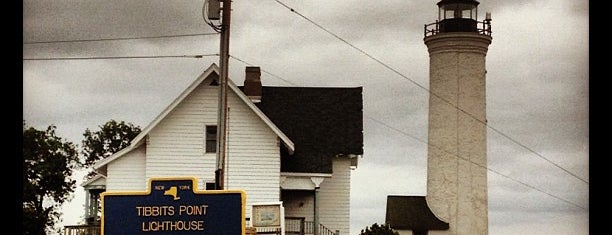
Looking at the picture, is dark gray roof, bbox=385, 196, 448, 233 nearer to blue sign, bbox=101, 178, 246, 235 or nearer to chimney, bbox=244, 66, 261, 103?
chimney, bbox=244, 66, 261, 103

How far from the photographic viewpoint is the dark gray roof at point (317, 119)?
33.0m

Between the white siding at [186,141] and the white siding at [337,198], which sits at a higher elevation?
the white siding at [186,141]

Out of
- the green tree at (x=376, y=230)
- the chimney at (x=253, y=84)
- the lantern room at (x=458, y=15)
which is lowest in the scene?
the green tree at (x=376, y=230)

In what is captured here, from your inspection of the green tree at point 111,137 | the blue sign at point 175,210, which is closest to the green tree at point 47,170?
the green tree at point 111,137

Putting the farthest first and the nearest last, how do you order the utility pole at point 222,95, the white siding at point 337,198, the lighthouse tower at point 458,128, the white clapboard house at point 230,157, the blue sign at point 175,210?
the lighthouse tower at point 458,128, the white siding at point 337,198, the white clapboard house at point 230,157, the utility pole at point 222,95, the blue sign at point 175,210

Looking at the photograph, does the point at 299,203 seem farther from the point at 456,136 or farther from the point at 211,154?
the point at 456,136

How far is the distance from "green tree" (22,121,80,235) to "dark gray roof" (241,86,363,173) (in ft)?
29.2

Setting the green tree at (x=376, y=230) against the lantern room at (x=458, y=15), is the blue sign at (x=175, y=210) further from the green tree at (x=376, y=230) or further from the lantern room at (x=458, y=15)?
the lantern room at (x=458, y=15)

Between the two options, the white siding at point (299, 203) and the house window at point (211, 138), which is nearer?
the house window at point (211, 138)

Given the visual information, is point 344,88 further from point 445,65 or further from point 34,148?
point 34,148

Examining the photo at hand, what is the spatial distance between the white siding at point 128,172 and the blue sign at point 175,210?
1481cm

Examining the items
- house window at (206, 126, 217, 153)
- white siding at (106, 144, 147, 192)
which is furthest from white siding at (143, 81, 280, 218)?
white siding at (106, 144, 147, 192)
